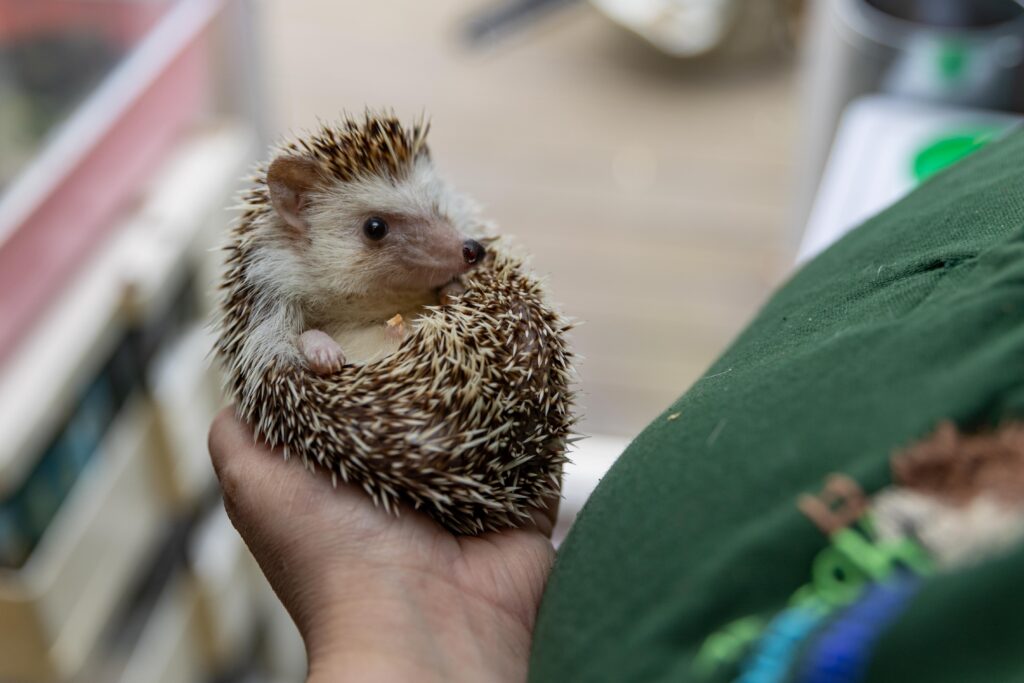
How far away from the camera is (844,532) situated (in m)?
0.62

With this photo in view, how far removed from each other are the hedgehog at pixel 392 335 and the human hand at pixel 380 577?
22 mm

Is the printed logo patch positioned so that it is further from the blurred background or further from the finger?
the blurred background

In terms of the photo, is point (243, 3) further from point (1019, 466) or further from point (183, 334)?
point (1019, 466)

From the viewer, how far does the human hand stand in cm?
85

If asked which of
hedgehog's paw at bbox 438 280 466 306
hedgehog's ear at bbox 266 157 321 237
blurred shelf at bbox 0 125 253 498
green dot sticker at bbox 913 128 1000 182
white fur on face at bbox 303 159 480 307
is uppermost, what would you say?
hedgehog's ear at bbox 266 157 321 237

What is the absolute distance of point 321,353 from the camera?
40.7 inches

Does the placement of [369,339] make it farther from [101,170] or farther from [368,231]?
[101,170]

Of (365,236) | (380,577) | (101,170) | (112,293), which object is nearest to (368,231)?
(365,236)

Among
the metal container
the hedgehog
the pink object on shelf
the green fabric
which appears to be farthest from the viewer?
the metal container

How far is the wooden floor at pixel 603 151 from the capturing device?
332 centimetres

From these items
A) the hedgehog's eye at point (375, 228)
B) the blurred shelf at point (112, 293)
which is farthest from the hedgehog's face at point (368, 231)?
the blurred shelf at point (112, 293)

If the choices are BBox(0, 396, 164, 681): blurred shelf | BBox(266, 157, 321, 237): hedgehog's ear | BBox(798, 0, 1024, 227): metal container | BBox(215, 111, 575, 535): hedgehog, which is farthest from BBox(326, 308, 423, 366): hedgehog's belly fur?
BBox(798, 0, 1024, 227): metal container

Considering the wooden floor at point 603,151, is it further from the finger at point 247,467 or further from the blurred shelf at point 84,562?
the finger at point 247,467

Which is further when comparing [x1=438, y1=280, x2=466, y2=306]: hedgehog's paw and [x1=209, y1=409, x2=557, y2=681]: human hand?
[x1=438, y1=280, x2=466, y2=306]: hedgehog's paw
